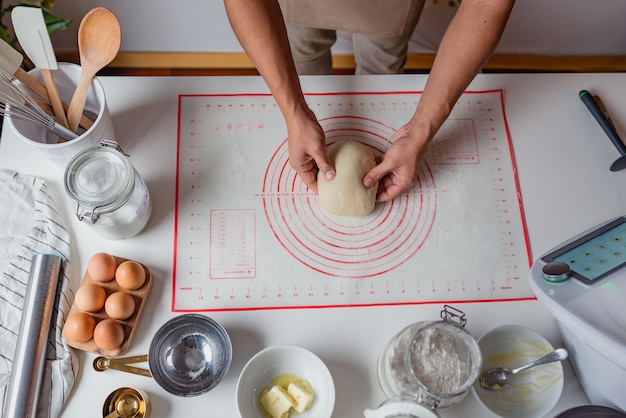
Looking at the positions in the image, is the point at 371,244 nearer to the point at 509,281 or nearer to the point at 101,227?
the point at 509,281

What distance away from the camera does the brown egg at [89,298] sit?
69 centimetres

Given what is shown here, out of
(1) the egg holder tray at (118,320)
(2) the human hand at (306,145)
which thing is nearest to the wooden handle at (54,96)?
(1) the egg holder tray at (118,320)

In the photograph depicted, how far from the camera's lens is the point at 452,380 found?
63 centimetres

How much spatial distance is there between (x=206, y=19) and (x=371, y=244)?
856mm

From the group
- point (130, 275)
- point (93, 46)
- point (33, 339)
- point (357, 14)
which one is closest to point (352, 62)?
point (357, 14)

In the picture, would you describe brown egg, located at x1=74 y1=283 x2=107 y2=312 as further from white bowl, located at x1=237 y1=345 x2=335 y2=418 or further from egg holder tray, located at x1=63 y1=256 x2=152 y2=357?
white bowl, located at x1=237 y1=345 x2=335 y2=418

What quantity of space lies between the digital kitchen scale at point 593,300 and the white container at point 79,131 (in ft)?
2.03

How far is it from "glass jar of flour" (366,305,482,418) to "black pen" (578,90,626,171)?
0.42 metres

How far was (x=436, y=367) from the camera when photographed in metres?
0.63

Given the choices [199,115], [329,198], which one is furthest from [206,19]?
[329,198]

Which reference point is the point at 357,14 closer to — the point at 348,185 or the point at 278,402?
the point at 348,185

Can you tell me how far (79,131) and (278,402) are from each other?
0.48 metres

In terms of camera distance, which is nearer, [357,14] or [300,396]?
[300,396]

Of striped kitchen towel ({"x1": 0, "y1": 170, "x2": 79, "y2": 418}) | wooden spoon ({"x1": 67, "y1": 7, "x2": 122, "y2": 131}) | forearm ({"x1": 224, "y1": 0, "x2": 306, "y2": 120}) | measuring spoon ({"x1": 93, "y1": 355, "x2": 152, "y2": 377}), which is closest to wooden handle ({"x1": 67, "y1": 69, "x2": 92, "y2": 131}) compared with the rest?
wooden spoon ({"x1": 67, "y1": 7, "x2": 122, "y2": 131})
